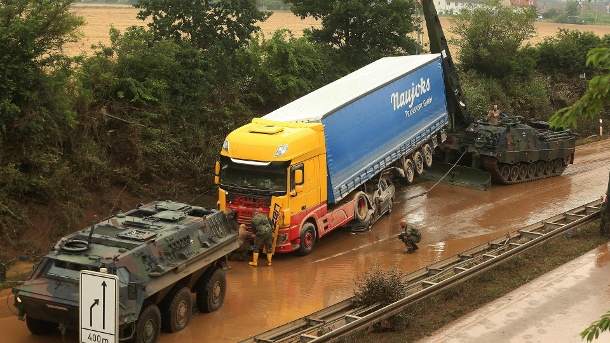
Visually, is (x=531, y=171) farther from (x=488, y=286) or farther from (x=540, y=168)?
(x=488, y=286)

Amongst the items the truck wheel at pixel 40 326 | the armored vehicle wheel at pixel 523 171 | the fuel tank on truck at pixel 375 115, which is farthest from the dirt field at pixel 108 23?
the truck wheel at pixel 40 326

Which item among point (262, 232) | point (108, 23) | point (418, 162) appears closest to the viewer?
point (262, 232)

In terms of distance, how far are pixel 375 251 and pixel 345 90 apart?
4.40m

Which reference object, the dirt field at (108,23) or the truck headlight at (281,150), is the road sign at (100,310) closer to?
the truck headlight at (281,150)

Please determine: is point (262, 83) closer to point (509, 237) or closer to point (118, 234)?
point (509, 237)

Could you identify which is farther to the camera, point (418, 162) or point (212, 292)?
point (418, 162)

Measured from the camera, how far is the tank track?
25125 mm

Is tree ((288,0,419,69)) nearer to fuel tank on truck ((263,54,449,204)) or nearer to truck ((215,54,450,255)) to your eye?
fuel tank on truck ((263,54,449,204))

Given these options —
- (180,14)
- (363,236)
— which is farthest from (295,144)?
(180,14)

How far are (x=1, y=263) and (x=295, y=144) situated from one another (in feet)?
21.3

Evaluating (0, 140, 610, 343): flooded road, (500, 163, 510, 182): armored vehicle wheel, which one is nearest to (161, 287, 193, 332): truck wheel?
(0, 140, 610, 343): flooded road

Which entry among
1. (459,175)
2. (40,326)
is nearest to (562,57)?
(459,175)

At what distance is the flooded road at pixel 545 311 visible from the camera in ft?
44.5

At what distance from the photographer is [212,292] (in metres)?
14.6
